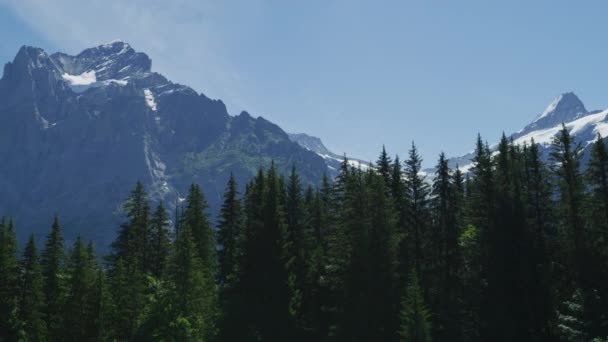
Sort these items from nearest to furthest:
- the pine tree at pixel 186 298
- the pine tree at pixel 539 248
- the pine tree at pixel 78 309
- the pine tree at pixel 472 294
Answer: the pine tree at pixel 539 248
the pine tree at pixel 186 298
the pine tree at pixel 472 294
the pine tree at pixel 78 309

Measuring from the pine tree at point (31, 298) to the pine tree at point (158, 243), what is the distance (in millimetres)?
11534

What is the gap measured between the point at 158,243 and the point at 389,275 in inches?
1292

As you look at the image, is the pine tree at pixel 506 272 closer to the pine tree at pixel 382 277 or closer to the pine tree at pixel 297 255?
the pine tree at pixel 382 277

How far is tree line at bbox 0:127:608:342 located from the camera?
41.8 meters

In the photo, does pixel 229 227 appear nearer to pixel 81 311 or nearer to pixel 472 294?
pixel 81 311

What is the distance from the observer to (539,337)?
4084 cm

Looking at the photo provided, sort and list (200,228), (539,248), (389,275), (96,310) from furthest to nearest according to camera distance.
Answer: (200,228)
(96,310)
(539,248)
(389,275)

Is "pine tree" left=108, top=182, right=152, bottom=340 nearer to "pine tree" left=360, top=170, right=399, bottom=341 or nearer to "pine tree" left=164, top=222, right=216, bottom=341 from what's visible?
"pine tree" left=164, top=222, right=216, bottom=341

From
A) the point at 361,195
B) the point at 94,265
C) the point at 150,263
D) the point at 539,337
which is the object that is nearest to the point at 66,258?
the point at 94,265

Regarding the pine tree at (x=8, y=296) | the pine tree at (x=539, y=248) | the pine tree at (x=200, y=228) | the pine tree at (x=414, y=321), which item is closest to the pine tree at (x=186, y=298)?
the pine tree at (x=200, y=228)

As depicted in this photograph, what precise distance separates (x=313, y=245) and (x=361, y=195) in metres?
13.9

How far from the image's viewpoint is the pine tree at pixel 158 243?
6612cm

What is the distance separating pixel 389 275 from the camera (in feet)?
142

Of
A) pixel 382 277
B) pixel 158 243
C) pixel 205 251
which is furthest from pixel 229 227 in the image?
pixel 382 277
